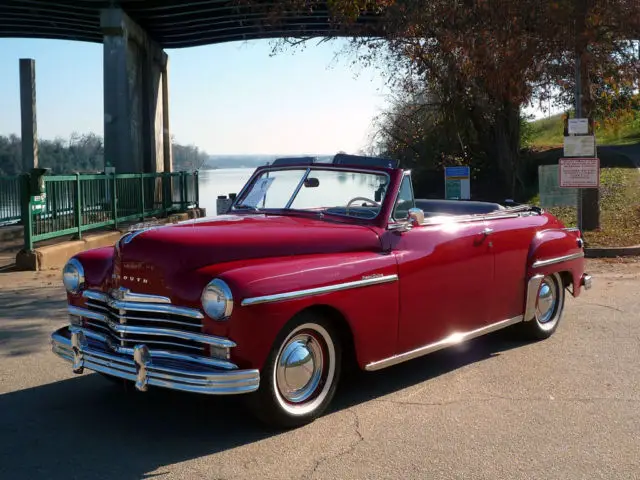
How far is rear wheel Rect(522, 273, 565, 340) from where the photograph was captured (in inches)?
253

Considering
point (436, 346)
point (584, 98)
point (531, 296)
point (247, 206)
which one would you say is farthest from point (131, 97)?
point (436, 346)

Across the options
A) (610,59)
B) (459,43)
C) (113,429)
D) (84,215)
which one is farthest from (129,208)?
(113,429)

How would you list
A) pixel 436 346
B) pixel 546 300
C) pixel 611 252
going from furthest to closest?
pixel 611 252 < pixel 546 300 < pixel 436 346

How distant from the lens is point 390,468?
12.2 ft

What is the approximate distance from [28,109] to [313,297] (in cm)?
2678

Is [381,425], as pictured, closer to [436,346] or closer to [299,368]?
[299,368]

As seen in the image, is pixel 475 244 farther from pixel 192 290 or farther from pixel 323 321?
pixel 192 290

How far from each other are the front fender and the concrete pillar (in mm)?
16813

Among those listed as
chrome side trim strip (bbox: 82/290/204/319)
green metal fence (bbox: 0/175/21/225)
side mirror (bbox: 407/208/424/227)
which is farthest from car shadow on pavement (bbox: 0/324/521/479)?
green metal fence (bbox: 0/175/21/225)

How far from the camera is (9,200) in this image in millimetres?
14320

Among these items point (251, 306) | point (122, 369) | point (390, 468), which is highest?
point (251, 306)

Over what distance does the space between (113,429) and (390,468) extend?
1.69 meters

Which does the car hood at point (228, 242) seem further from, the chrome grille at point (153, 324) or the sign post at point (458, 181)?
the sign post at point (458, 181)

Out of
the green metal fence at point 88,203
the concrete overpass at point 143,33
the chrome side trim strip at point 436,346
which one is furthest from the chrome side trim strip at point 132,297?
the concrete overpass at point 143,33
